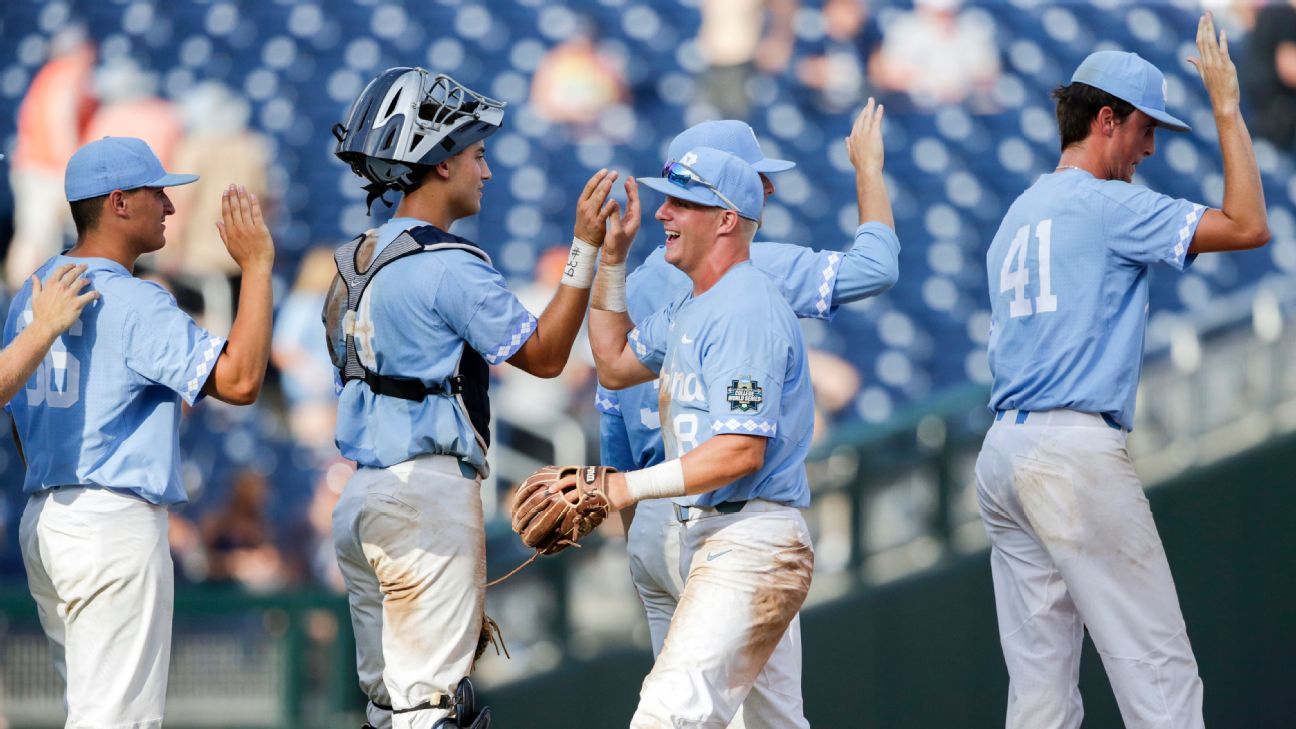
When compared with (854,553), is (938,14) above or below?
above

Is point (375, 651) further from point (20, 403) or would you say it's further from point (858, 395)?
point (858, 395)

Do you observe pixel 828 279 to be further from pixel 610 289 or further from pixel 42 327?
pixel 42 327

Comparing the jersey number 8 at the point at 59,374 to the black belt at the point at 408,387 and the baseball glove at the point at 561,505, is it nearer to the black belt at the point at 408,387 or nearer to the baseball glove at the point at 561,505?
the black belt at the point at 408,387

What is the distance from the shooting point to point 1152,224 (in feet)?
10.2

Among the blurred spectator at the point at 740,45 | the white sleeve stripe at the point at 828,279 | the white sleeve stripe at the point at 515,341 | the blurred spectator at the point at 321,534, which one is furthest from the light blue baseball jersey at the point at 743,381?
the blurred spectator at the point at 740,45

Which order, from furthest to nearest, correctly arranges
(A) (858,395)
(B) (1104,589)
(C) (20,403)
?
(A) (858,395)
(C) (20,403)
(B) (1104,589)

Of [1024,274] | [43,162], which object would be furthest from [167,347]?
[43,162]

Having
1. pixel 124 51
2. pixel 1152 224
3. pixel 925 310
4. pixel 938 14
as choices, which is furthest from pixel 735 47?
pixel 1152 224

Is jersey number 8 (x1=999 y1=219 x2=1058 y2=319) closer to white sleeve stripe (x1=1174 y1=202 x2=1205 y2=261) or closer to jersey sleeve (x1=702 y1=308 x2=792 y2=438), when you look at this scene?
white sleeve stripe (x1=1174 y1=202 x2=1205 y2=261)

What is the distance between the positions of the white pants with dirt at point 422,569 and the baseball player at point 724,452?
0.45 metres

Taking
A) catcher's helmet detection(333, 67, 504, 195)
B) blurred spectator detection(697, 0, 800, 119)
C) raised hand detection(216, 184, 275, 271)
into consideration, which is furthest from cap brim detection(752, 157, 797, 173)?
blurred spectator detection(697, 0, 800, 119)

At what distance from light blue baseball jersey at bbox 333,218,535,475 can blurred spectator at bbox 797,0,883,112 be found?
20.3ft

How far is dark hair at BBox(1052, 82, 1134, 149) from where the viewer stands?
3.25 metres

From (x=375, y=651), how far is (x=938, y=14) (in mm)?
6537
